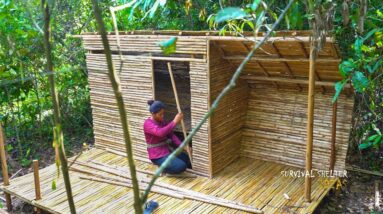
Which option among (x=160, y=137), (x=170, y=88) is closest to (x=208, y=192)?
(x=160, y=137)

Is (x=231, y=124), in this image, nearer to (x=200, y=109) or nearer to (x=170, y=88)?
(x=200, y=109)

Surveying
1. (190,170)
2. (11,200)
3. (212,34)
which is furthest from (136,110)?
(11,200)

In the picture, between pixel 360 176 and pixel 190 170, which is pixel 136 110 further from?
pixel 360 176

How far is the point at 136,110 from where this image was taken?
551 cm

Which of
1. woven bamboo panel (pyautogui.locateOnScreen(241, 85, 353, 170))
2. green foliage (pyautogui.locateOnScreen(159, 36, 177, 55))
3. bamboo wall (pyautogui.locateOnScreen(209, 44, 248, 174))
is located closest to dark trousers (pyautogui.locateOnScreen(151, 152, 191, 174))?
bamboo wall (pyautogui.locateOnScreen(209, 44, 248, 174))

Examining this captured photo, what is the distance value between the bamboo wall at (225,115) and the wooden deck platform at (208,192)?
0.21 meters

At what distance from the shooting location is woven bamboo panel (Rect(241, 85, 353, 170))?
4.91 metres

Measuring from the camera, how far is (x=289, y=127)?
17.5ft

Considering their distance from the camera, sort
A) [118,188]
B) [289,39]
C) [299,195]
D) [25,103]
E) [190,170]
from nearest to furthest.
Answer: [289,39] → [299,195] → [118,188] → [190,170] → [25,103]

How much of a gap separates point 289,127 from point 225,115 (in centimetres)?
96

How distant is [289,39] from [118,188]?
277 cm

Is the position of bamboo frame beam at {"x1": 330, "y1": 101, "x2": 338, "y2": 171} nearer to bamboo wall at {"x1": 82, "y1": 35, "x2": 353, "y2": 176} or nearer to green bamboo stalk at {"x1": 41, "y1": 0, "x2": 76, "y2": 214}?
bamboo wall at {"x1": 82, "y1": 35, "x2": 353, "y2": 176}

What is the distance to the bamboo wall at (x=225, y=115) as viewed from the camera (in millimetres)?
4785

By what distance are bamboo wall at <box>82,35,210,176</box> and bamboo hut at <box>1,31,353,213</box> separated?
0.05ft
